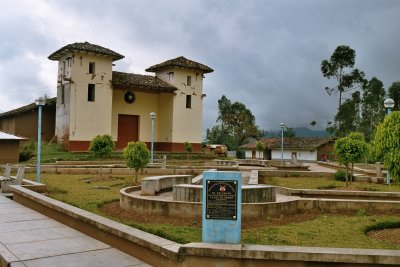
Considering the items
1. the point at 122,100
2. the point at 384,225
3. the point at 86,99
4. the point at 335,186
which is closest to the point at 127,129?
the point at 122,100

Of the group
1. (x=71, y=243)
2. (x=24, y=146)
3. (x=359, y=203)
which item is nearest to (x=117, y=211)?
(x=71, y=243)

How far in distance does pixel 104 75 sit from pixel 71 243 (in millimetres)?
31120

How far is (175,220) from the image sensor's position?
9156 millimetres

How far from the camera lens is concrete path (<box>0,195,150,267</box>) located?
573 cm

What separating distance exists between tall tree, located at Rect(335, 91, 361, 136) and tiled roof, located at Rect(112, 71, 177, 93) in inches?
1005

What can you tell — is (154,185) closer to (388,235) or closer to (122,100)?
(388,235)

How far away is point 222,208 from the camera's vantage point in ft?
18.0

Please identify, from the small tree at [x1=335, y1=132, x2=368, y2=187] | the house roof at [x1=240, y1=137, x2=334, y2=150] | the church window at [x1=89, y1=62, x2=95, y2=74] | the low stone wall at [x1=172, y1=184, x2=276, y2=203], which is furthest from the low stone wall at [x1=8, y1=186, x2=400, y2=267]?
the house roof at [x1=240, y1=137, x2=334, y2=150]

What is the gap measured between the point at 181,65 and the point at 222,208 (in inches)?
1398

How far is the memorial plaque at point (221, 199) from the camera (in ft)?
17.9

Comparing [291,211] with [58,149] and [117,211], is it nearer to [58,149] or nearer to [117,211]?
[117,211]

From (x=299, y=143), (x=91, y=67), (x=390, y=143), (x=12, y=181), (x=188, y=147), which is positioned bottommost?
(x=12, y=181)

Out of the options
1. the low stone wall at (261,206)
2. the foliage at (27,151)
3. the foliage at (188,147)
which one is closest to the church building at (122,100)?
the foliage at (188,147)

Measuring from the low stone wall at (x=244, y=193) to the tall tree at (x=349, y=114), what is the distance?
155 ft
